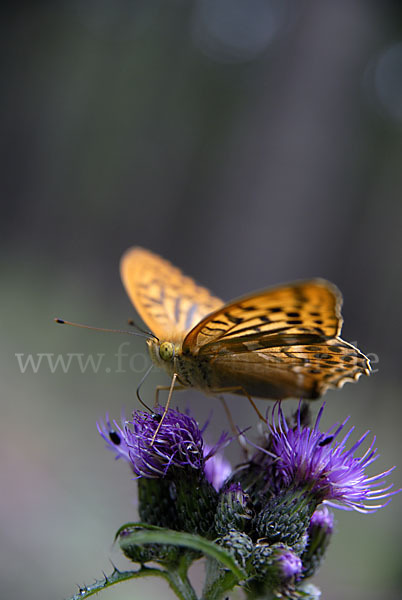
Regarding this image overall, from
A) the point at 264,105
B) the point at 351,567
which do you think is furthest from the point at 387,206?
the point at 351,567

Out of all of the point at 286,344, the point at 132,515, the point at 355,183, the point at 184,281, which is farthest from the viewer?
the point at 355,183

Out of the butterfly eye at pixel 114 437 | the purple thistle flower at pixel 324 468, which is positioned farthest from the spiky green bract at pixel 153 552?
the purple thistle flower at pixel 324 468

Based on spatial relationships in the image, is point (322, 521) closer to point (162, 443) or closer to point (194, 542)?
point (162, 443)

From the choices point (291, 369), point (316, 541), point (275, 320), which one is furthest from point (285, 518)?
point (275, 320)

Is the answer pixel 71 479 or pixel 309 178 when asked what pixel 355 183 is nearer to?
pixel 309 178

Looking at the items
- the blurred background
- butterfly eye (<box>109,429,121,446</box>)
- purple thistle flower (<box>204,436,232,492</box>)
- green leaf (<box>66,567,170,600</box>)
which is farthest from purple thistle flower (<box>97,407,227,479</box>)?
the blurred background

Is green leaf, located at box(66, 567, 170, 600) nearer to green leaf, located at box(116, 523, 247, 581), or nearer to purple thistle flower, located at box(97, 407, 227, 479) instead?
green leaf, located at box(116, 523, 247, 581)
